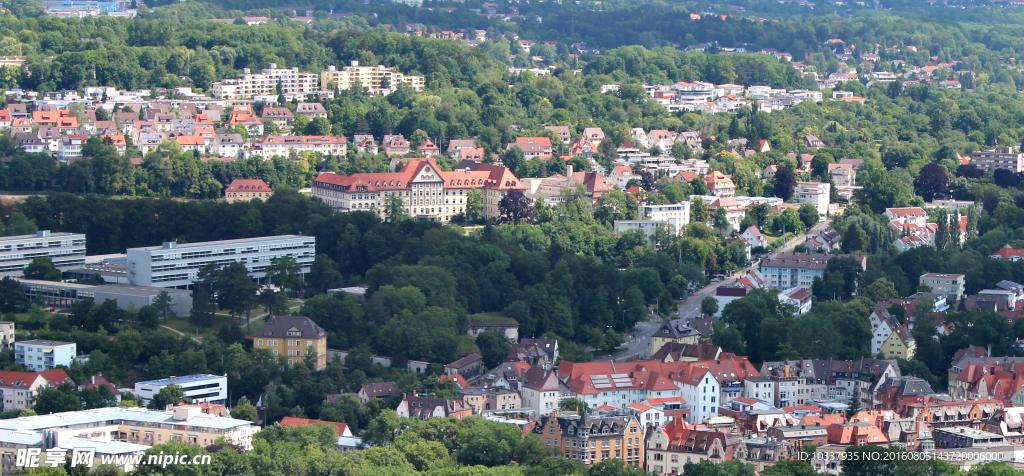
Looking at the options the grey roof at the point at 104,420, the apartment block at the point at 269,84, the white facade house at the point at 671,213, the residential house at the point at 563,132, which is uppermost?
the apartment block at the point at 269,84

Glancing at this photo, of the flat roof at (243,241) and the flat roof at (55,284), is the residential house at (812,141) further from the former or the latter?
the flat roof at (55,284)

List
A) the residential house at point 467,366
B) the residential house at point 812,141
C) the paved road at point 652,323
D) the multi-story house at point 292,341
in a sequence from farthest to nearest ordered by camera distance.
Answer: the residential house at point 812,141 → the paved road at point 652,323 → the multi-story house at point 292,341 → the residential house at point 467,366

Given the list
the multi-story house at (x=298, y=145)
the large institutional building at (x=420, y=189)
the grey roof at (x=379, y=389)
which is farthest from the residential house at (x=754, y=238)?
the grey roof at (x=379, y=389)

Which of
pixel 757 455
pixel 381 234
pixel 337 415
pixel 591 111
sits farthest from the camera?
pixel 591 111

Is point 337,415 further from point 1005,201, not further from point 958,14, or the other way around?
point 958,14

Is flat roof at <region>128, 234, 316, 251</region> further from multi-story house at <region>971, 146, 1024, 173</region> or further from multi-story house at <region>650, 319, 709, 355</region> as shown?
multi-story house at <region>971, 146, 1024, 173</region>

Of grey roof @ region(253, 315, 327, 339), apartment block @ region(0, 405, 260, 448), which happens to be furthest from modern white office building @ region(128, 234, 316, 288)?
apartment block @ region(0, 405, 260, 448)

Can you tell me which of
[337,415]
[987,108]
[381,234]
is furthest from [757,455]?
[987,108]
